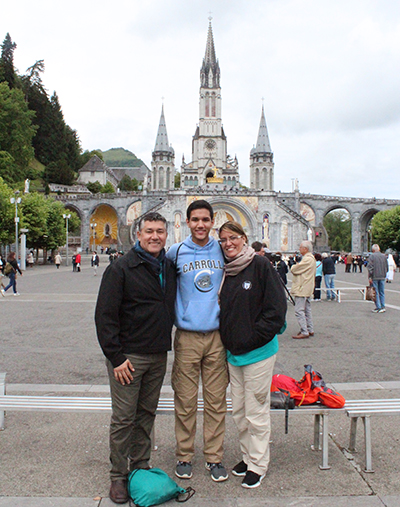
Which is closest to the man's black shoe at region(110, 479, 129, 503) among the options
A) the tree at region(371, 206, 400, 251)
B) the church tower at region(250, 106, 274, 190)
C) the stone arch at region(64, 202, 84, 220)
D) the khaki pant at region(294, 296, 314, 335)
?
the khaki pant at region(294, 296, 314, 335)

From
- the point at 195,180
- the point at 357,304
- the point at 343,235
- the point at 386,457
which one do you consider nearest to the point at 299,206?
the point at 195,180

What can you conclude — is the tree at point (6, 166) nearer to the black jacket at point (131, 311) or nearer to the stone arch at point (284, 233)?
the stone arch at point (284, 233)

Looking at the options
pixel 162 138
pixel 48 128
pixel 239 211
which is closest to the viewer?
pixel 239 211

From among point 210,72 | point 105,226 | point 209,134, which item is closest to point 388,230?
point 105,226

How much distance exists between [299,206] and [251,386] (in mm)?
56804

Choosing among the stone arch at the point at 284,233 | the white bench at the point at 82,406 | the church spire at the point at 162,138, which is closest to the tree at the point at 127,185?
the church spire at the point at 162,138

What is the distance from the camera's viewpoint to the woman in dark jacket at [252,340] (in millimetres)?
2887

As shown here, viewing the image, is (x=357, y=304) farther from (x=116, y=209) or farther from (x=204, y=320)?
(x=116, y=209)

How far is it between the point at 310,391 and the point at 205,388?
818 millimetres

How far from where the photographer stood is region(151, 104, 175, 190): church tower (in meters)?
68.9

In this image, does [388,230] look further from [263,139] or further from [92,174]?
[92,174]

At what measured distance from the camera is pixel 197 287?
9.84 feet

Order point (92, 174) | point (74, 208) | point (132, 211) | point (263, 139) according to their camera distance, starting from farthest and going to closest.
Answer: point (92, 174), point (263, 139), point (132, 211), point (74, 208)

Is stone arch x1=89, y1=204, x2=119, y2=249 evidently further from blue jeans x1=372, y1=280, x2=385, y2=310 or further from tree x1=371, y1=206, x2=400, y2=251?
blue jeans x1=372, y1=280, x2=385, y2=310
